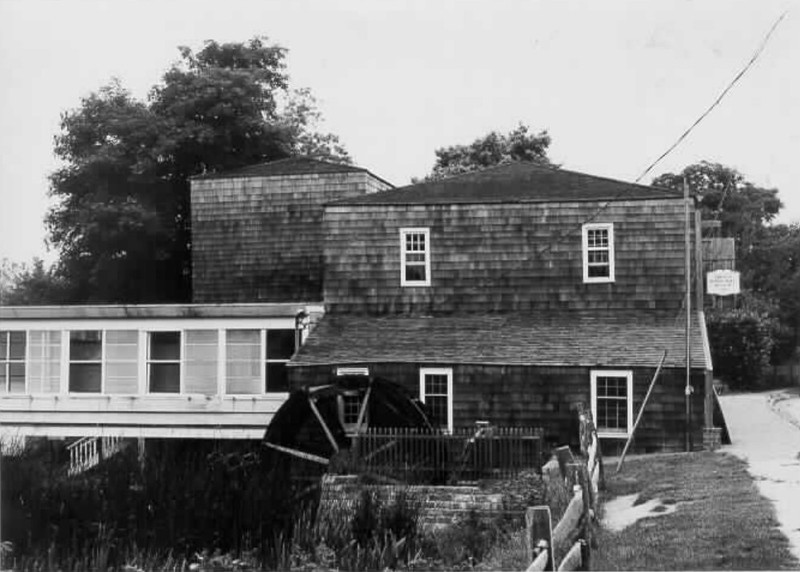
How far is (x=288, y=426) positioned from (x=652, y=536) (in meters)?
9.11

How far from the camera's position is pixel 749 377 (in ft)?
78.7

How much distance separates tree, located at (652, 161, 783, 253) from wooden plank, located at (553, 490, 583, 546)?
532 cm

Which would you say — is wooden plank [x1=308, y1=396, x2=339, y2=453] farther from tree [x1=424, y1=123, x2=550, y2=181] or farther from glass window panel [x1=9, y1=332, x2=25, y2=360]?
tree [x1=424, y1=123, x2=550, y2=181]

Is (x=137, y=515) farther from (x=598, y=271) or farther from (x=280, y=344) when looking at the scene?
(x=598, y=271)

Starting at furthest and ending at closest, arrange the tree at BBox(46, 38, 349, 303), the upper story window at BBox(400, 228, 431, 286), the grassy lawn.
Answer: the upper story window at BBox(400, 228, 431, 286), the tree at BBox(46, 38, 349, 303), the grassy lawn

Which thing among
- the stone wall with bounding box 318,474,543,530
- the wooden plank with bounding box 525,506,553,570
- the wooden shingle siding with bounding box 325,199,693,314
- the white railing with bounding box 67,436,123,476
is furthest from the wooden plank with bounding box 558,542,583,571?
the white railing with bounding box 67,436,123,476

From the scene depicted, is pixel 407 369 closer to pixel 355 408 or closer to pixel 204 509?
pixel 355 408

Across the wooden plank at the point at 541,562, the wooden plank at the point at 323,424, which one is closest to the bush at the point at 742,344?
the wooden plank at the point at 323,424

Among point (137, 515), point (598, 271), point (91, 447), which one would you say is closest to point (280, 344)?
point (91, 447)

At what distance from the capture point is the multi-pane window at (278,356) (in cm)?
2058

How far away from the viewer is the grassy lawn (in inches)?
348

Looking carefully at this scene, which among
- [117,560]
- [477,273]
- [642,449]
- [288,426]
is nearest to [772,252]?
[642,449]

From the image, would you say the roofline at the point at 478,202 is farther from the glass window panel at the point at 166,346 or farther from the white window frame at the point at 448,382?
→ the glass window panel at the point at 166,346

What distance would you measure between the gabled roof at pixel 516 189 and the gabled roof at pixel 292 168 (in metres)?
2.23
